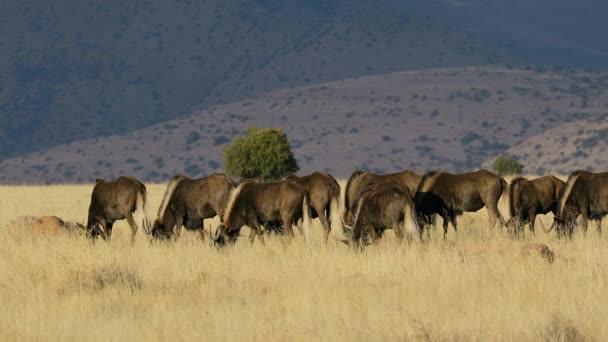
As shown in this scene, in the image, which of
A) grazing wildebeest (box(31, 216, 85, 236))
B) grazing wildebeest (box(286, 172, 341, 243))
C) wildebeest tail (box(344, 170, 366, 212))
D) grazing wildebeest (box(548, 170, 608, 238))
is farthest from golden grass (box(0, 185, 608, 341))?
wildebeest tail (box(344, 170, 366, 212))

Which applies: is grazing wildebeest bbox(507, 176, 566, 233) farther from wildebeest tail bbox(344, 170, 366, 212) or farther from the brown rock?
the brown rock

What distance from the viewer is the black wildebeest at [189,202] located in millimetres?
20844

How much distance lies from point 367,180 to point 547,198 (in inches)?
130

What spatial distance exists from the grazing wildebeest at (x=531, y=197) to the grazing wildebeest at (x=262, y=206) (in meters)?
4.05

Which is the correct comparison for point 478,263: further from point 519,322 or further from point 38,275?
point 38,275

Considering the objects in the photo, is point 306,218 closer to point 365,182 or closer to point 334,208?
point 334,208

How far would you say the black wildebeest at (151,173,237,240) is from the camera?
2084 cm

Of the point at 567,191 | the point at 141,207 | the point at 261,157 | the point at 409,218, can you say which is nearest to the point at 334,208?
the point at 141,207

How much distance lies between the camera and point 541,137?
17362 centimetres

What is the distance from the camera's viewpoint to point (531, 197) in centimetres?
2148

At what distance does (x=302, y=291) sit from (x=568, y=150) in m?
147

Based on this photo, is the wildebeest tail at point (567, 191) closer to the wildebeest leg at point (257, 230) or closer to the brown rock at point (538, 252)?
the brown rock at point (538, 252)

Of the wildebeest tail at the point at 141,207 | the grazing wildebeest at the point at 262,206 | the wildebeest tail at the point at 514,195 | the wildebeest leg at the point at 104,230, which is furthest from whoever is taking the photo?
the wildebeest tail at the point at 514,195

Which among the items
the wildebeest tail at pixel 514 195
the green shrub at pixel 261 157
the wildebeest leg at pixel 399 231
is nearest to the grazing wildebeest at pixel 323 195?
the wildebeest tail at pixel 514 195
